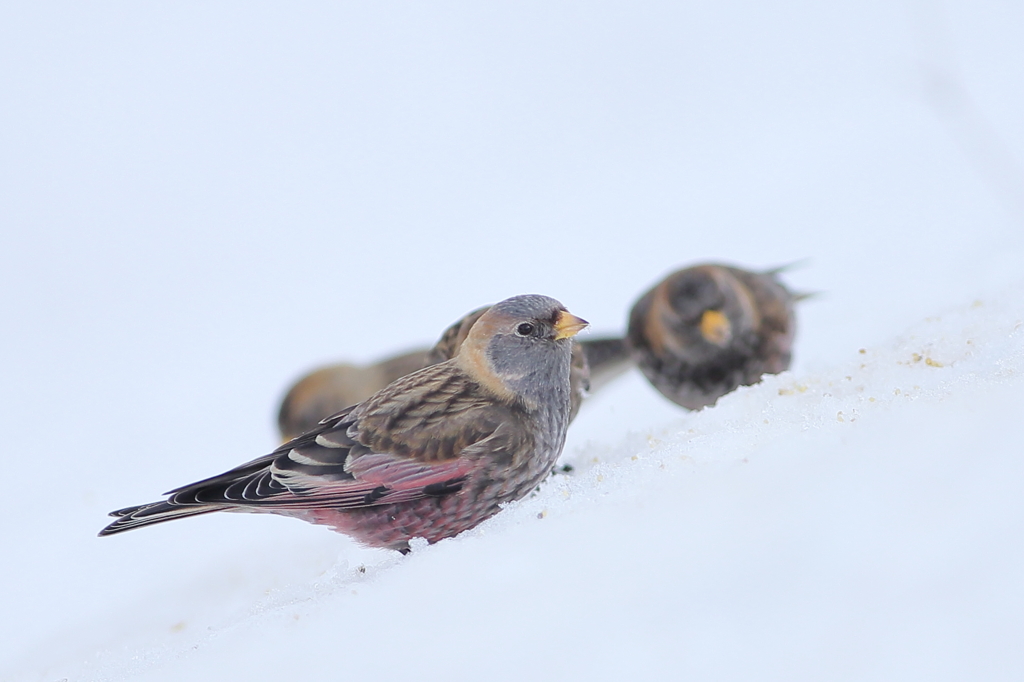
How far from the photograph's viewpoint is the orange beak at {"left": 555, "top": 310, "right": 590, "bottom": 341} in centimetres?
266

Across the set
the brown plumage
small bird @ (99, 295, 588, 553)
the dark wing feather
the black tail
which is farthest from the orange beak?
the brown plumage

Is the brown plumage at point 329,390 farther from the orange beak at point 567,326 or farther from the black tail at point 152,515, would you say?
the black tail at point 152,515

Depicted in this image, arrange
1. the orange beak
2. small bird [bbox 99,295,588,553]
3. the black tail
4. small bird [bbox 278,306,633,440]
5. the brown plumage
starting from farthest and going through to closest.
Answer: the brown plumage → small bird [bbox 278,306,633,440] → the orange beak → small bird [bbox 99,295,588,553] → the black tail

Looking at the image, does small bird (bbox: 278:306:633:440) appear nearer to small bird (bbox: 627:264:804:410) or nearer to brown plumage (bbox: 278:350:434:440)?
brown plumage (bbox: 278:350:434:440)

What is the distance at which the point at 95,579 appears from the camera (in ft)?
12.8

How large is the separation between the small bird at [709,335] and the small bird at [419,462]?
171 cm

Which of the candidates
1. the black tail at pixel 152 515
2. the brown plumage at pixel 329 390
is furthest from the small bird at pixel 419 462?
the brown plumage at pixel 329 390

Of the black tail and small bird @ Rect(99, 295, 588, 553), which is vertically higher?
the black tail

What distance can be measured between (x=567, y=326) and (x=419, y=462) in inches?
25.3

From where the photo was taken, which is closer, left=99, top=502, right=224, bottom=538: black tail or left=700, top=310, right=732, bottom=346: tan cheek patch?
left=99, top=502, right=224, bottom=538: black tail

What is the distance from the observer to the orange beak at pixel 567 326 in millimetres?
2658

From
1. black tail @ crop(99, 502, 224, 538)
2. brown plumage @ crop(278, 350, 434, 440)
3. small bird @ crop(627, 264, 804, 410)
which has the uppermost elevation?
black tail @ crop(99, 502, 224, 538)

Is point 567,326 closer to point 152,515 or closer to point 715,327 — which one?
point 152,515

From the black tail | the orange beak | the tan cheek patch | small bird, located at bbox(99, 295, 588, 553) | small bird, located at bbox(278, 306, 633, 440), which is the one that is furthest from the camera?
small bird, located at bbox(278, 306, 633, 440)
